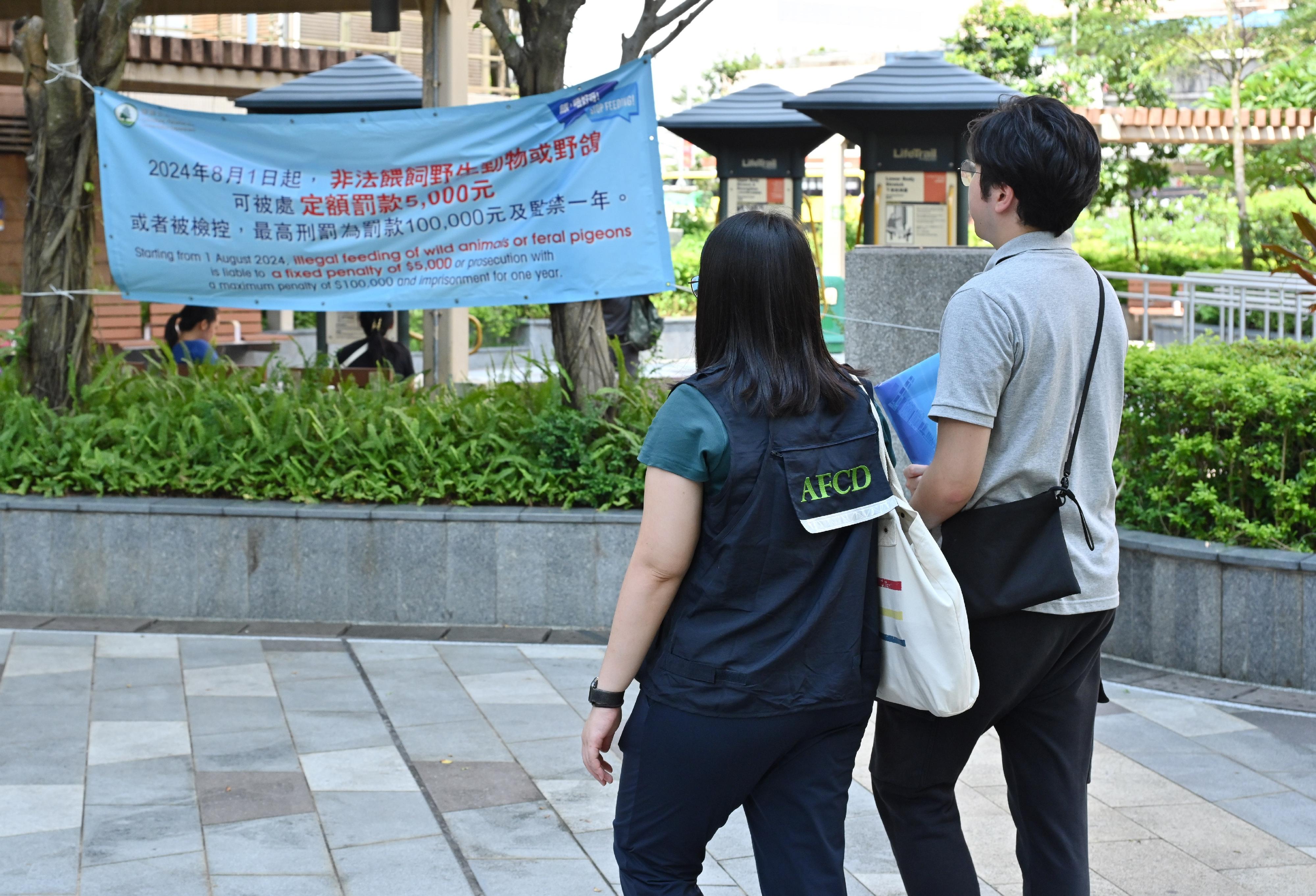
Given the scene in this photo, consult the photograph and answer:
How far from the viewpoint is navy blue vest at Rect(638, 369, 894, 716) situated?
7.55 feet

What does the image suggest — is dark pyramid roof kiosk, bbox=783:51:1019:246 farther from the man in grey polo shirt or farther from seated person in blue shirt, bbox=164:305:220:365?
the man in grey polo shirt

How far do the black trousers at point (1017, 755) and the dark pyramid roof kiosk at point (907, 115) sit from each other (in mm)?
8399

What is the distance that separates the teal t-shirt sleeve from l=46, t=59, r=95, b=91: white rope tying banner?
16.8ft

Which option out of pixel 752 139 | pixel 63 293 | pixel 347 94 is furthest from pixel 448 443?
pixel 752 139

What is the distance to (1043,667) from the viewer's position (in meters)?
2.59

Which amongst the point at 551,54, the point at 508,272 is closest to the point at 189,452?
the point at 508,272

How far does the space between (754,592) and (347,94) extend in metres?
9.12

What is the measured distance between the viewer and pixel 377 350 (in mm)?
8734

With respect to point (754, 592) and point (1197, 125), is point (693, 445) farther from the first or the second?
point (1197, 125)

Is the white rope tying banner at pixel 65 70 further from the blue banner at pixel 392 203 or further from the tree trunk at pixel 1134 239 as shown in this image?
the tree trunk at pixel 1134 239

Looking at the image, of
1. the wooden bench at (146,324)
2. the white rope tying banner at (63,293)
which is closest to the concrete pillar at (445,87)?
the white rope tying banner at (63,293)

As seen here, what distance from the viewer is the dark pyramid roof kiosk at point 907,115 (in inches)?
416

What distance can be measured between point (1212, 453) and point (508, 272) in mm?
3086

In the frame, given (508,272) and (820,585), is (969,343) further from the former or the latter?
(508,272)
